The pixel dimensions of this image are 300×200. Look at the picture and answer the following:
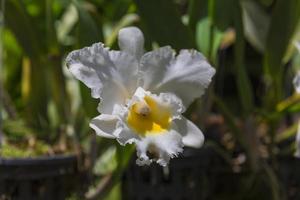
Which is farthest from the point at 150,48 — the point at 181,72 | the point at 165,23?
the point at 181,72

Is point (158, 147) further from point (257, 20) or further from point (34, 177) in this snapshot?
point (257, 20)

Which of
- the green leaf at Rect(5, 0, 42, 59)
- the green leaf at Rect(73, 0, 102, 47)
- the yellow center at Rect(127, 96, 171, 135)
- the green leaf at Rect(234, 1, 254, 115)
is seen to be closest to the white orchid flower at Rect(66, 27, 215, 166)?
the yellow center at Rect(127, 96, 171, 135)

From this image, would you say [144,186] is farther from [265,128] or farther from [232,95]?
[232,95]

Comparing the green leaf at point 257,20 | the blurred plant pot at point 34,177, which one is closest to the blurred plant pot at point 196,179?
the blurred plant pot at point 34,177

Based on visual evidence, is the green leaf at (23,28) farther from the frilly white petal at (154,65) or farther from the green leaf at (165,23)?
the frilly white petal at (154,65)

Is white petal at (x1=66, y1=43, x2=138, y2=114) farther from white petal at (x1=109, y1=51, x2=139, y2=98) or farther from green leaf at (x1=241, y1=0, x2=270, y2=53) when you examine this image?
green leaf at (x1=241, y1=0, x2=270, y2=53)
